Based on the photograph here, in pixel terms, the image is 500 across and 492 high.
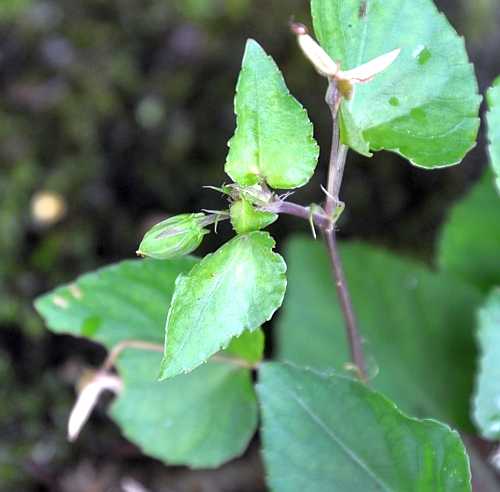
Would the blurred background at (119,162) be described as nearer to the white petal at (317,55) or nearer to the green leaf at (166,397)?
the green leaf at (166,397)

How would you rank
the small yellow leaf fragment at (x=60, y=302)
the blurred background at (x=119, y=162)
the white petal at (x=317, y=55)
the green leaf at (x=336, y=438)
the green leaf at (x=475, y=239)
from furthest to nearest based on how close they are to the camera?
the blurred background at (x=119, y=162) → the green leaf at (x=475, y=239) → the small yellow leaf fragment at (x=60, y=302) → the green leaf at (x=336, y=438) → the white petal at (x=317, y=55)

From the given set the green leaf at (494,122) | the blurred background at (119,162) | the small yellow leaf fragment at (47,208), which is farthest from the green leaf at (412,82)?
the small yellow leaf fragment at (47,208)

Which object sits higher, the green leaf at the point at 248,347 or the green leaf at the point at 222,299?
the green leaf at the point at 222,299

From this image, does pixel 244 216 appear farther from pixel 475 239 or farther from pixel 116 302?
pixel 475 239

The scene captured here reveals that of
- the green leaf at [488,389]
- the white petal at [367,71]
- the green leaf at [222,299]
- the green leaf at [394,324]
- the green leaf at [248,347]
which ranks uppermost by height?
the white petal at [367,71]

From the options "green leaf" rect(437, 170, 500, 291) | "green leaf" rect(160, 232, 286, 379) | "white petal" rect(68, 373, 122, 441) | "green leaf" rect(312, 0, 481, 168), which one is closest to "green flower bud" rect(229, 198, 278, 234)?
"green leaf" rect(160, 232, 286, 379)

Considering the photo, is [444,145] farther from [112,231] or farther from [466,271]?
[112,231]
